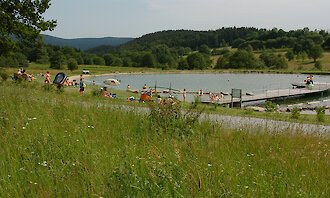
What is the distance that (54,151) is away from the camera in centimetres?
345

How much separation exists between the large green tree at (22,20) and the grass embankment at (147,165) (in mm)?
12862

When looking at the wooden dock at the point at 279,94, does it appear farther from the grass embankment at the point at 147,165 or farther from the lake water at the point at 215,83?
the grass embankment at the point at 147,165

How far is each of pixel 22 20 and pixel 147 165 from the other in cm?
1698

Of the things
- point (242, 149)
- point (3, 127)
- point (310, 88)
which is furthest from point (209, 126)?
point (310, 88)

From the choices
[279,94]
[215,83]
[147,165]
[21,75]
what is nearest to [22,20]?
[21,75]

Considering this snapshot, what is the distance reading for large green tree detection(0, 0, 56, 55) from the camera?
15602 millimetres

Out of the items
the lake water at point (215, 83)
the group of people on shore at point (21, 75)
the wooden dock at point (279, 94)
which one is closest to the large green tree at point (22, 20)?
the group of people on shore at point (21, 75)

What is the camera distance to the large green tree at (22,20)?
51.2 ft

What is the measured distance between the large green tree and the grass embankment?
506 inches

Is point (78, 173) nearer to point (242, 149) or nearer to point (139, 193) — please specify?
point (139, 193)

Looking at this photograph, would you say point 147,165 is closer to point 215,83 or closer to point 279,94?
point 279,94

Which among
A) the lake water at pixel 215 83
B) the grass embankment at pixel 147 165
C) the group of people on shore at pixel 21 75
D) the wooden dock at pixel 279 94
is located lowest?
the wooden dock at pixel 279 94

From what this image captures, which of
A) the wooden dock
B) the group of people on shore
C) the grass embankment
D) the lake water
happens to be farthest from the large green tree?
the lake water

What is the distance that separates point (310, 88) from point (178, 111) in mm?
45967
